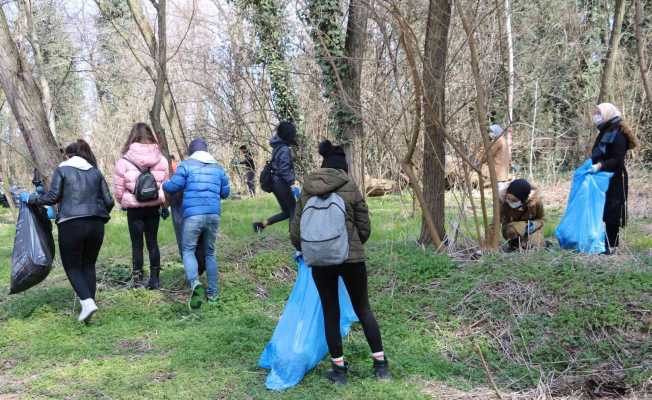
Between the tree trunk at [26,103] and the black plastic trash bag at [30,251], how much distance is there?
3.72 ft

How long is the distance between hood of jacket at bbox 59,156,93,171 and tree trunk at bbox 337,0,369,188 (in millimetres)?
3443

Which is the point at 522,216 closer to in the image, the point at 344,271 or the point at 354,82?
the point at 344,271

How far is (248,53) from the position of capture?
1178 cm

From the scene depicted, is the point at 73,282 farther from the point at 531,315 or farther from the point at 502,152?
the point at 502,152

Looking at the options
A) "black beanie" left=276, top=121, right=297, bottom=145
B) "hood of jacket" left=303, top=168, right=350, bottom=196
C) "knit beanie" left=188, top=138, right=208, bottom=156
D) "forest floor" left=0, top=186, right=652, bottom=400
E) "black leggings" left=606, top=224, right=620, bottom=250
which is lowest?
"forest floor" left=0, top=186, right=652, bottom=400

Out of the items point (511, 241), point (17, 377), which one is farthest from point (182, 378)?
point (511, 241)

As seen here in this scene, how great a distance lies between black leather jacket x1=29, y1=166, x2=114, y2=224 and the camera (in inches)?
209

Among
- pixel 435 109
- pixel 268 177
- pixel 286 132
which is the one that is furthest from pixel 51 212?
pixel 435 109

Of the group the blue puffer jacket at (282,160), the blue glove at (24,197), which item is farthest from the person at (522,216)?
the blue glove at (24,197)

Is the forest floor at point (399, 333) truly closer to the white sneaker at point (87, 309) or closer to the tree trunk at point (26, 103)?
the white sneaker at point (87, 309)

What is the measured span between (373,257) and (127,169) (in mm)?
2881

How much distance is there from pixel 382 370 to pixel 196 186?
8.89ft

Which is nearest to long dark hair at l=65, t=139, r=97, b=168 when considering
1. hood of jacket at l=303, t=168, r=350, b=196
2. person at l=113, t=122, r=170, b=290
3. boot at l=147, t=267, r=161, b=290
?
person at l=113, t=122, r=170, b=290

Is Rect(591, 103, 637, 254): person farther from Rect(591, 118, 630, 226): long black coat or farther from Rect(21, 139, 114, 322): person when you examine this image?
Rect(21, 139, 114, 322): person
